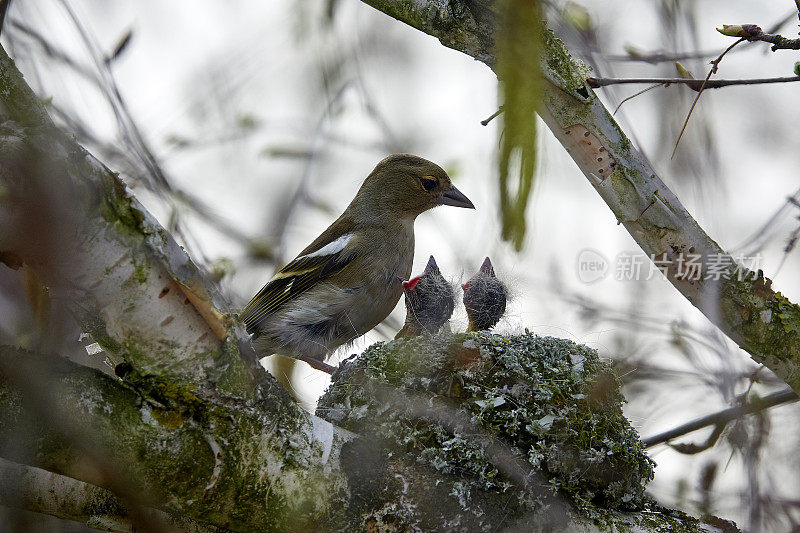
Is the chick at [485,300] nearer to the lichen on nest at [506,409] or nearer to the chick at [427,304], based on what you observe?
the chick at [427,304]

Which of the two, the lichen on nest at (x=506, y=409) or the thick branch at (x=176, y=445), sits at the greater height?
the lichen on nest at (x=506, y=409)

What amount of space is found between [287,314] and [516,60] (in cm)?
338

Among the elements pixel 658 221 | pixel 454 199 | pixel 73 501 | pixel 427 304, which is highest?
pixel 454 199

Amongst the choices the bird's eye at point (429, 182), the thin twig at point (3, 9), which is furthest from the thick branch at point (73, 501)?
the bird's eye at point (429, 182)

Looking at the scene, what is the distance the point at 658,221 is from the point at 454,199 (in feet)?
7.23

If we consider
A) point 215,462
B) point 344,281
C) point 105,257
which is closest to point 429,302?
point 344,281

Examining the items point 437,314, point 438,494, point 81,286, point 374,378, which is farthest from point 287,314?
point 81,286

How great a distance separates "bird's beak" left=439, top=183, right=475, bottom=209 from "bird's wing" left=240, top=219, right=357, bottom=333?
28.9 inches

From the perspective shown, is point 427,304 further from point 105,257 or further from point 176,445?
point 105,257

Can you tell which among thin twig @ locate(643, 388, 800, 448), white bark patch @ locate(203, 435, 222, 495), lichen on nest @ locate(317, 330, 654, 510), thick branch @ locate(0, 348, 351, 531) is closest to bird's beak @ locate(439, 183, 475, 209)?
lichen on nest @ locate(317, 330, 654, 510)

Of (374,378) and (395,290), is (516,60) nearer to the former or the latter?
(374,378)

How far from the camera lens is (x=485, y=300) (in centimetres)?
398

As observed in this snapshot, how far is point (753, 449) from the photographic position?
3.93m

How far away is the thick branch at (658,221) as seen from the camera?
3.00 m
